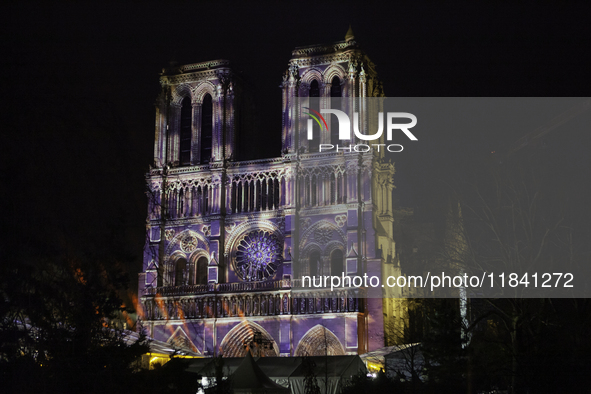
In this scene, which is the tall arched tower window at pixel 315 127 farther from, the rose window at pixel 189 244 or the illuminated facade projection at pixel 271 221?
the rose window at pixel 189 244

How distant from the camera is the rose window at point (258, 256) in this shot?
4900 centimetres

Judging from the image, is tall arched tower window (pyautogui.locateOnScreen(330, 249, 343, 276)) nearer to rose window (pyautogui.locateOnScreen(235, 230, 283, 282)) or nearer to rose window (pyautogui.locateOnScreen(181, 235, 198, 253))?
rose window (pyautogui.locateOnScreen(235, 230, 283, 282))

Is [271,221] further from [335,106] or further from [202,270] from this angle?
[335,106]

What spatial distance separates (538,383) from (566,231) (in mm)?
9687

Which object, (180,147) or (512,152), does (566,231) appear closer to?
(512,152)

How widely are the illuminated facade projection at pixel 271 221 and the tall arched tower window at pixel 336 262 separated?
98 millimetres

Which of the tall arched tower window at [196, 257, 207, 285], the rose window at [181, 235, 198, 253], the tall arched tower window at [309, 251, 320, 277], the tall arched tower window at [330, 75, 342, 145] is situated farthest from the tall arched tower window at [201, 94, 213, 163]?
the tall arched tower window at [309, 251, 320, 277]

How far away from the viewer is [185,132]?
54.0m

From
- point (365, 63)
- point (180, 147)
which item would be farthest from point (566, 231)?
point (180, 147)

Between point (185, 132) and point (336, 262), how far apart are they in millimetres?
16040

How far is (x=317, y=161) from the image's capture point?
1914 inches

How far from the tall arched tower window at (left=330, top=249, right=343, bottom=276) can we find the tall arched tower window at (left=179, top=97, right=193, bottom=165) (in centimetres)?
1390

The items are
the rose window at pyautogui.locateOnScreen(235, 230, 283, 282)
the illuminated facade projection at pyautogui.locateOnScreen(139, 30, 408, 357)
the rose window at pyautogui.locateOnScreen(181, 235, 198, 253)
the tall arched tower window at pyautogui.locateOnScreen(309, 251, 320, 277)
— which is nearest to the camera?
the illuminated facade projection at pyautogui.locateOnScreen(139, 30, 408, 357)

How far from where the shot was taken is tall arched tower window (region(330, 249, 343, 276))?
157 feet
